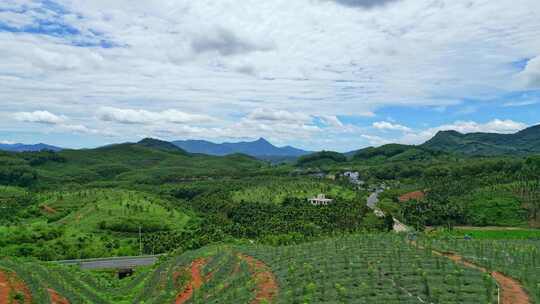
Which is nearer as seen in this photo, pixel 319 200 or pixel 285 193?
pixel 319 200

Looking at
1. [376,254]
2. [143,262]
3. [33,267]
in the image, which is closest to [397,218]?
[143,262]

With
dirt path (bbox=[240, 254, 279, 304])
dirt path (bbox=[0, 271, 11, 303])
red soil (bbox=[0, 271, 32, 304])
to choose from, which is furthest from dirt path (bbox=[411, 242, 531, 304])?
dirt path (bbox=[0, 271, 11, 303])

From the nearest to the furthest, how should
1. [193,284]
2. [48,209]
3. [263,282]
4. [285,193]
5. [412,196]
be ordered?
[263,282], [193,284], [48,209], [412,196], [285,193]

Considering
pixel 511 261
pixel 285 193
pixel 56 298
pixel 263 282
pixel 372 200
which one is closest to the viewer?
pixel 263 282

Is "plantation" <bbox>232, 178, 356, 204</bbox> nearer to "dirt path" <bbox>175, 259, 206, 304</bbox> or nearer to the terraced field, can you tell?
the terraced field

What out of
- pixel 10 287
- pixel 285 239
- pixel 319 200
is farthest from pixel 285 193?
pixel 10 287

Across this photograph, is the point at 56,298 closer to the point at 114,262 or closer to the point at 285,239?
the point at 114,262

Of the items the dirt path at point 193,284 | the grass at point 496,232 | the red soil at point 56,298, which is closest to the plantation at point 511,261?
the dirt path at point 193,284

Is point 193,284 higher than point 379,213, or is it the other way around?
point 193,284
